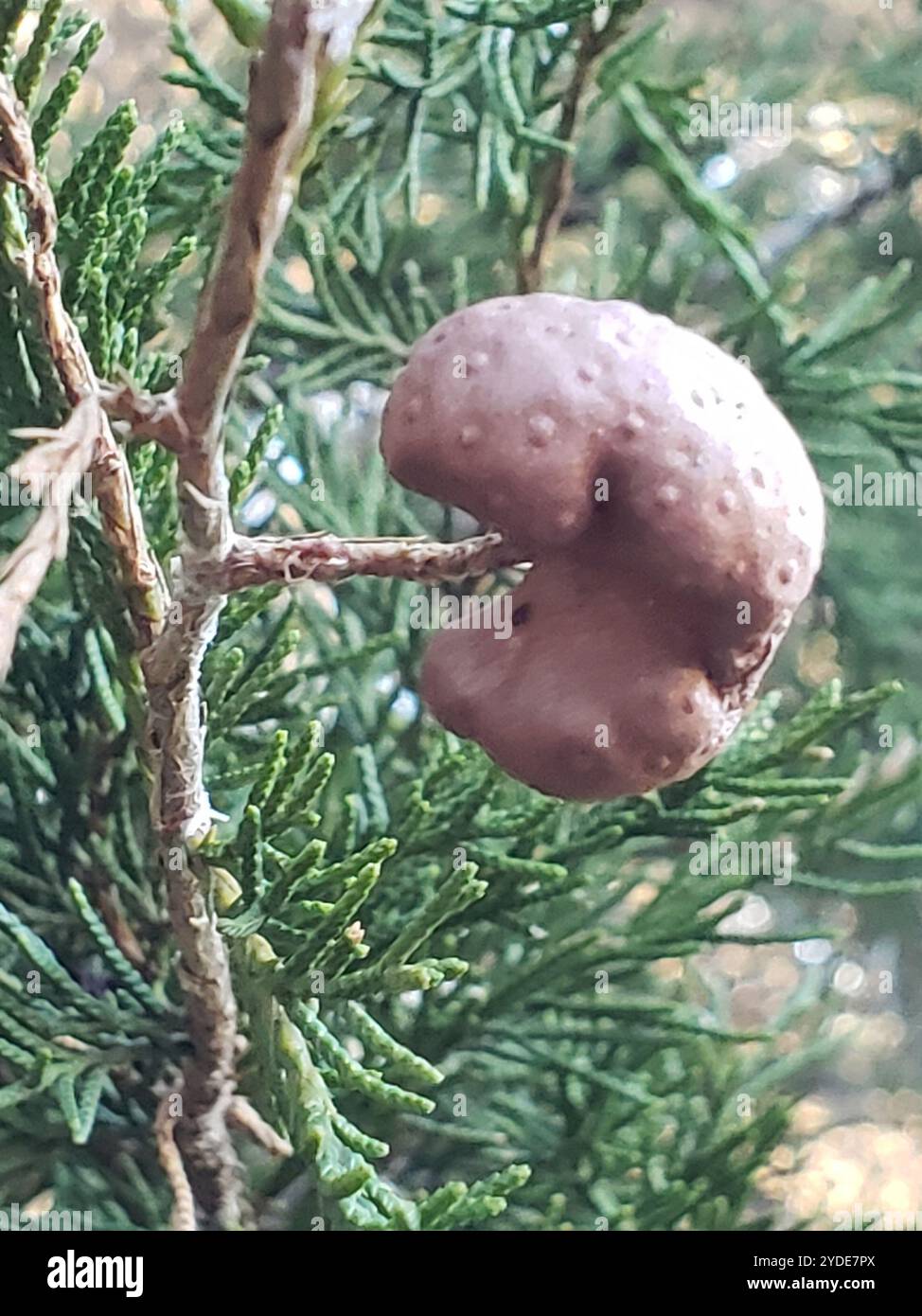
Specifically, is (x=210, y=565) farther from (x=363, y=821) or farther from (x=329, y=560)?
(x=363, y=821)

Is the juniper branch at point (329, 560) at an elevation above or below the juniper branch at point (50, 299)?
below

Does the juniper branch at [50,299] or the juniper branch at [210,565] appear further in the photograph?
the juniper branch at [50,299]

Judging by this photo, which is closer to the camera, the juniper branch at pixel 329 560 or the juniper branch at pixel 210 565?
the juniper branch at pixel 210 565

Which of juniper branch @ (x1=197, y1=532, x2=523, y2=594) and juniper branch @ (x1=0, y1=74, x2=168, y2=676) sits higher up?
juniper branch @ (x1=0, y1=74, x2=168, y2=676)

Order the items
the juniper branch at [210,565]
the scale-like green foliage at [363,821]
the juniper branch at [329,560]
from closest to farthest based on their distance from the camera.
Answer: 1. the juniper branch at [210,565]
2. the juniper branch at [329,560]
3. the scale-like green foliage at [363,821]

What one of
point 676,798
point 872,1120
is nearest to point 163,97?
point 676,798

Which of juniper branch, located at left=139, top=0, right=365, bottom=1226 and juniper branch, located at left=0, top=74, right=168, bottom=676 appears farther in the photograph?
juniper branch, located at left=0, top=74, right=168, bottom=676

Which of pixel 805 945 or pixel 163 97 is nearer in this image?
pixel 163 97

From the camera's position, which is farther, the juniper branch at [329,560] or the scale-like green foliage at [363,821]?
the scale-like green foliage at [363,821]

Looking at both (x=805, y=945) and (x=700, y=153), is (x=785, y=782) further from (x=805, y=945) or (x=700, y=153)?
(x=805, y=945)

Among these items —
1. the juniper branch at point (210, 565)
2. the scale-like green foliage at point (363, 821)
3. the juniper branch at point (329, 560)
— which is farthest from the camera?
the scale-like green foliage at point (363, 821)
